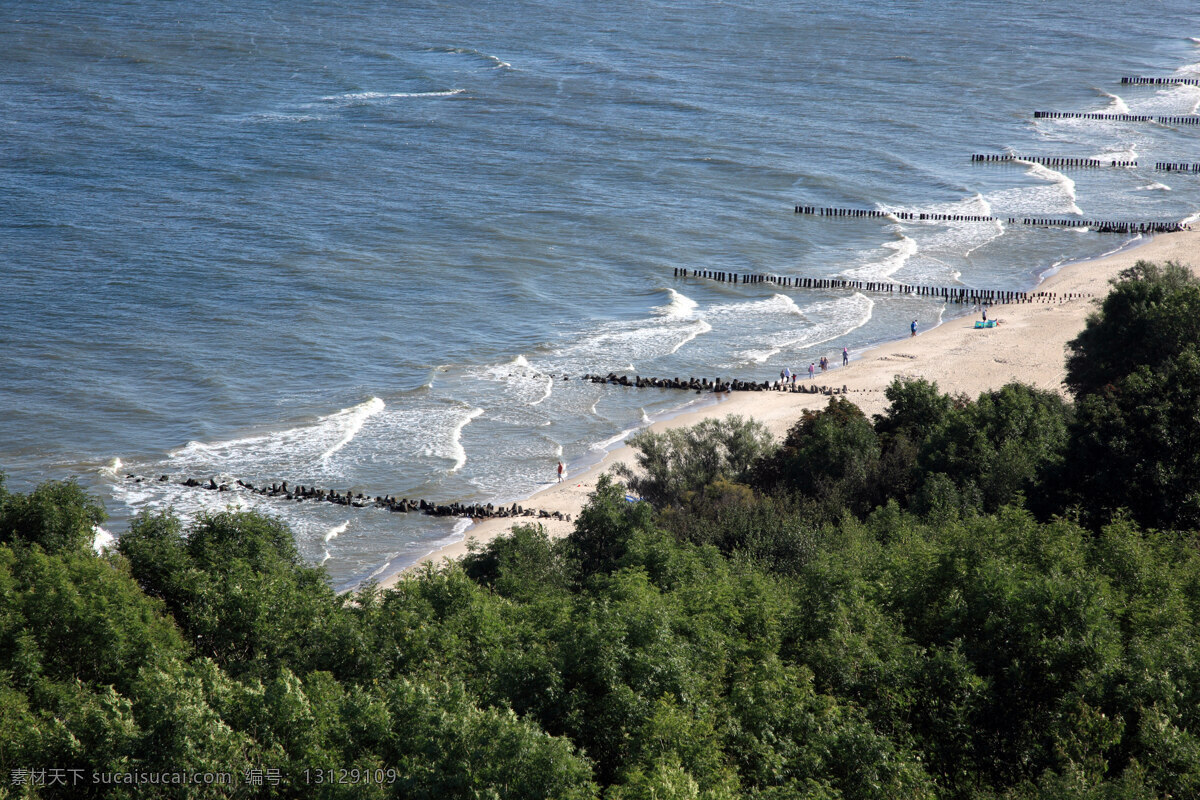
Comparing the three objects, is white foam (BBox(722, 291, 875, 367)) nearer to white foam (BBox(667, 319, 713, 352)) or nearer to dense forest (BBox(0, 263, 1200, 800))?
white foam (BBox(667, 319, 713, 352))

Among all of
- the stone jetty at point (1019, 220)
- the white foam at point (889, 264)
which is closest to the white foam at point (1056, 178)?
the stone jetty at point (1019, 220)

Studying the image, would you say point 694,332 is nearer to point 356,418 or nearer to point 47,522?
point 356,418

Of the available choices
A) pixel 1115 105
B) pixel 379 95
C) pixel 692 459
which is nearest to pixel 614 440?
pixel 692 459

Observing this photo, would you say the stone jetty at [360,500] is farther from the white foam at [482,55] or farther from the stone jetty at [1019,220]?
the white foam at [482,55]

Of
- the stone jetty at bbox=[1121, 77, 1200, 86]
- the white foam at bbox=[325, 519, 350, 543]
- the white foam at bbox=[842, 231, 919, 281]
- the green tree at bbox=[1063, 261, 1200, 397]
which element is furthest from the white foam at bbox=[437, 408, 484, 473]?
the stone jetty at bbox=[1121, 77, 1200, 86]

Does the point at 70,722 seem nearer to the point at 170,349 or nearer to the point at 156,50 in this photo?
the point at 170,349
